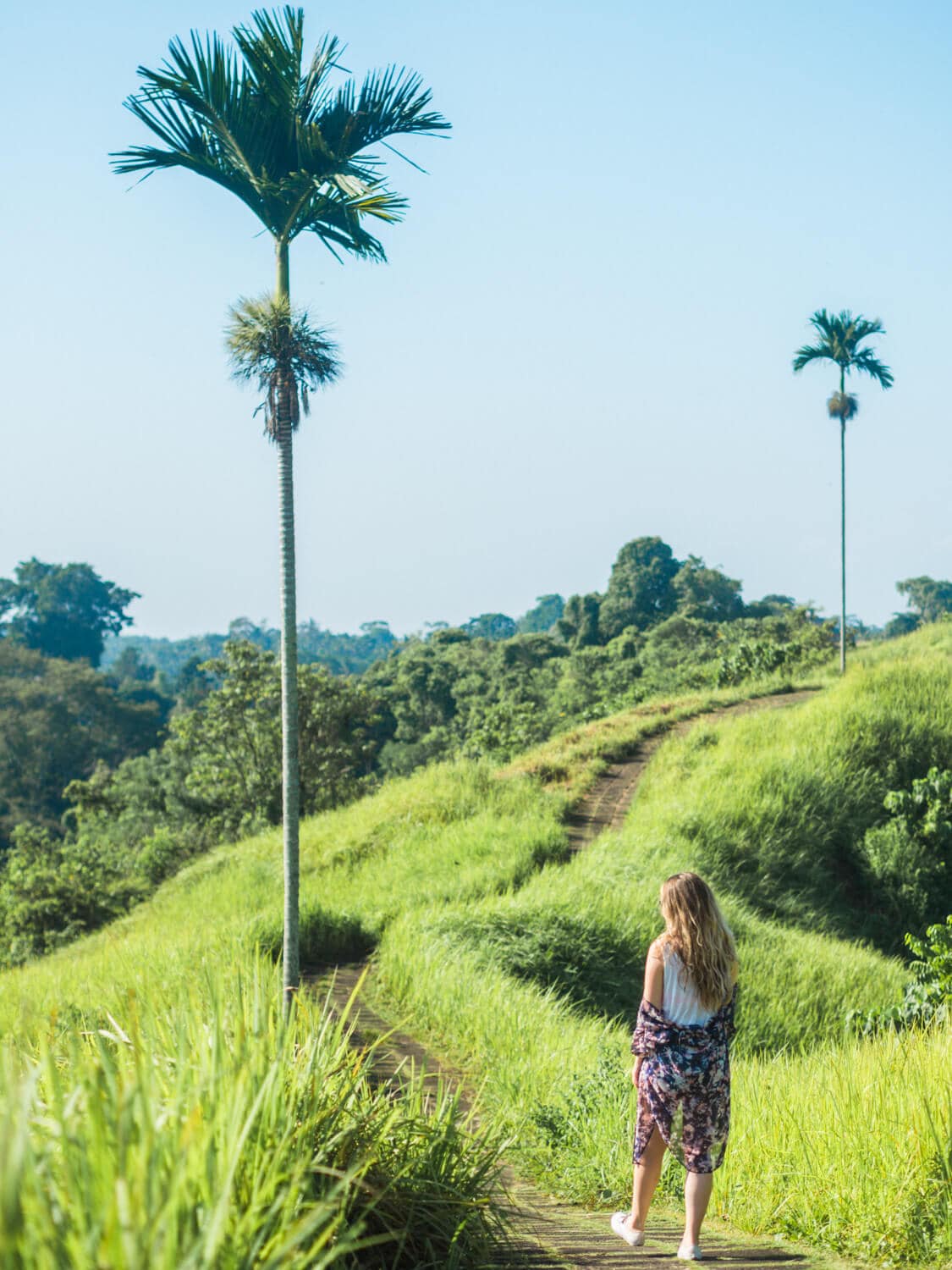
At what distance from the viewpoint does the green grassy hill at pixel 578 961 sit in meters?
3.41

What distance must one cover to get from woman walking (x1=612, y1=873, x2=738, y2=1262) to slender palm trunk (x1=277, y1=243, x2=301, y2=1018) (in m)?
4.25

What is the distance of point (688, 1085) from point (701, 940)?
523 mm

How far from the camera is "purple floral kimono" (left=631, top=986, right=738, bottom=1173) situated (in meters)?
3.89

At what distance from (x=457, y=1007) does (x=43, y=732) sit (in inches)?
1499

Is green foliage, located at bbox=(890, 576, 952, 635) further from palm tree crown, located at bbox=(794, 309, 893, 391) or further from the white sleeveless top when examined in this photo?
the white sleeveless top

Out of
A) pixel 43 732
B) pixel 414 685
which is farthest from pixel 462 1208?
pixel 43 732

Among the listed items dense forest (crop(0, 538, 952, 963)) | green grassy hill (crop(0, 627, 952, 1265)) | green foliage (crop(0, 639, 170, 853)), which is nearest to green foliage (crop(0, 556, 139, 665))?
dense forest (crop(0, 538, 952, 963))

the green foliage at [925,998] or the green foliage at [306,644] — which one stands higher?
the green foliage at [306,644]

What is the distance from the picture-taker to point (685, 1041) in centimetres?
392

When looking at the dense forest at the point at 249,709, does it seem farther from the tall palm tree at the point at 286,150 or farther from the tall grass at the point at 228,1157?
the tall grass at the point at 228,1157

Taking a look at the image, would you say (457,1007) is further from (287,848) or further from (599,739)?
(599,739)

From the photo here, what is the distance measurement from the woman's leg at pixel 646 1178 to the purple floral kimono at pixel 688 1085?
0.02 m

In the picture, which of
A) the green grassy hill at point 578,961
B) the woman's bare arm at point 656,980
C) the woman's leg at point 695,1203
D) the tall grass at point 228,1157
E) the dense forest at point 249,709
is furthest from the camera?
the dense forest at point 249,709

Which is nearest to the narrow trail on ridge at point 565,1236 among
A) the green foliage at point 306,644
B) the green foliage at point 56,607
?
the green foliage at point 56,607
